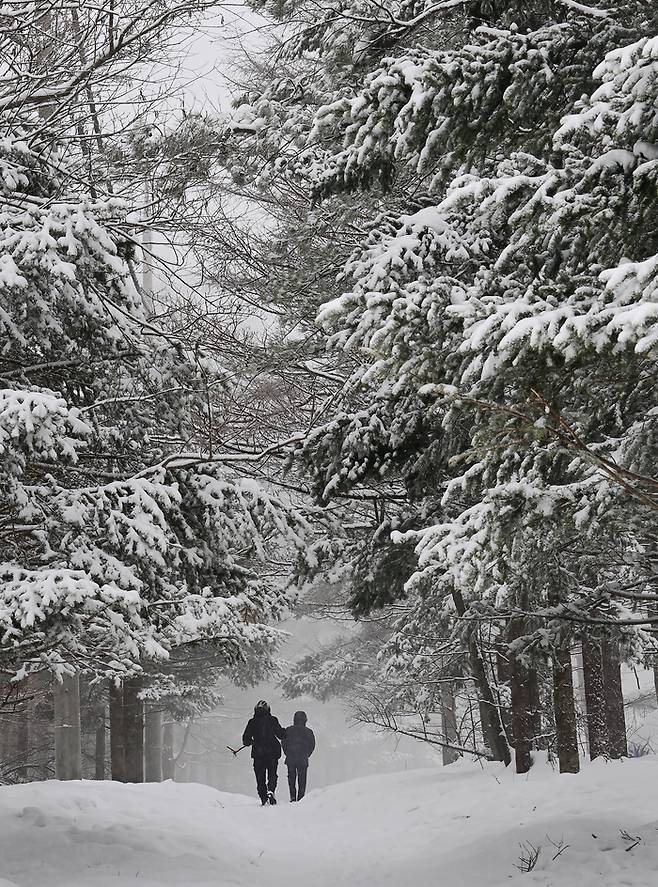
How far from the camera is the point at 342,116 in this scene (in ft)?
17.0

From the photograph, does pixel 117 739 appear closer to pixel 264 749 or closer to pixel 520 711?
pixel 264 749

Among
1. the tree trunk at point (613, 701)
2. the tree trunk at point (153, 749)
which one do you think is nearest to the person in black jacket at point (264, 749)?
the tree trunk at point (613, 701)

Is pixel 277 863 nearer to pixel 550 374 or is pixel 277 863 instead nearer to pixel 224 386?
pixel 224 386

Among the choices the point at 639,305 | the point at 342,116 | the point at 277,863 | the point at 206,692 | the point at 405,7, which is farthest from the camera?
the point at 206,692

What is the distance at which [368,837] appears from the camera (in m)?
9.77

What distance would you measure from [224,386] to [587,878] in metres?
5.26

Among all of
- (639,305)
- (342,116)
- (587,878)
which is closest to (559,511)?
(639,305)

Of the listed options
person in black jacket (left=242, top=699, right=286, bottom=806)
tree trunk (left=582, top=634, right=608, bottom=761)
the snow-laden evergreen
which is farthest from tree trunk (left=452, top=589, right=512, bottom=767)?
person in black jacket (left=242, top=699, right=286, bottom=806)

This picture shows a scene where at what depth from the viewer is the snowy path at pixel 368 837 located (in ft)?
21.9

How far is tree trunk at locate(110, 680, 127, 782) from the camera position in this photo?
17.2 meters

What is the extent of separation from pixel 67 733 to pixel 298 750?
15.0 feet

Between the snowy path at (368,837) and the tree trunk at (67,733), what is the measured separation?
16.3 ft

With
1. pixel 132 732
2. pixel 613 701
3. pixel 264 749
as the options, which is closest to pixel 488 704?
pixel 613 701

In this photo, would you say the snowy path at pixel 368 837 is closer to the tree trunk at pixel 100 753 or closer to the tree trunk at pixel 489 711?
the tree trunk at pixel 489 711
